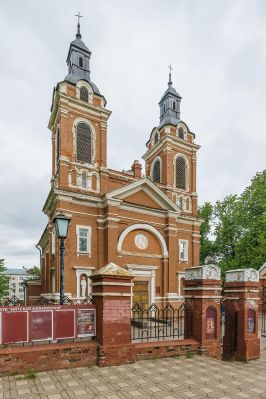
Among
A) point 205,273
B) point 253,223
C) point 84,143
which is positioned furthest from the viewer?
point 253,223

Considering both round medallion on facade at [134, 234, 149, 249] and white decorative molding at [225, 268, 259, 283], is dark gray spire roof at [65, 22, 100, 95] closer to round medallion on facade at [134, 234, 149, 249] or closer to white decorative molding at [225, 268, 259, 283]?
round medallion on facade at [134, 234, 149, 249]

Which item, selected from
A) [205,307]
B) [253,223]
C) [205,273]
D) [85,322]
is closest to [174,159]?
[253,223]

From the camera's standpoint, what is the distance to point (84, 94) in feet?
67.4

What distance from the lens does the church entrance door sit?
19906 mm

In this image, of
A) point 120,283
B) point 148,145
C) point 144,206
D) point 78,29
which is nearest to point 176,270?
point 144,206

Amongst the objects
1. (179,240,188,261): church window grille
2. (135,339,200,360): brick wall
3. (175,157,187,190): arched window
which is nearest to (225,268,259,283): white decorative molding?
(135,339,200,360): brick wall

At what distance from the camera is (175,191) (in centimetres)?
2433

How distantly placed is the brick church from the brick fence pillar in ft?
30.6

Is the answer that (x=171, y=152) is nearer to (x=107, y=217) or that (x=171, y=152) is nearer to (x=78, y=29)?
(x=107, y=217)

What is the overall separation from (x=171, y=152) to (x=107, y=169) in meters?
6.89

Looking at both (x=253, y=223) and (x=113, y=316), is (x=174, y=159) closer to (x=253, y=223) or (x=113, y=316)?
(x=253, y=223)

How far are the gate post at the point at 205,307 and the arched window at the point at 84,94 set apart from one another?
15686 mm

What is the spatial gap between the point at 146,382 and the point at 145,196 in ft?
51.7

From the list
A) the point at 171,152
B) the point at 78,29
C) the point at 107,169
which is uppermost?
the point at 78,29
